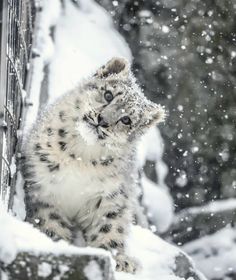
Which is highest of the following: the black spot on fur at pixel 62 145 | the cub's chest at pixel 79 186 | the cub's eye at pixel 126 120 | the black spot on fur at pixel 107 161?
the cub's eye at pixel 126 120

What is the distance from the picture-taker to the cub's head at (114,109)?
4.70 metres

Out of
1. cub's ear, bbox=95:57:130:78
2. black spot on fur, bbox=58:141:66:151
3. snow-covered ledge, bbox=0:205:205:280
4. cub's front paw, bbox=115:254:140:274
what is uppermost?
snow-covered ledge, bbox=0:205:205:280

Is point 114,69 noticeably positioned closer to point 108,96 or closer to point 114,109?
point 108,96

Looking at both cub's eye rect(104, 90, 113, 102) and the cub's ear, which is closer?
cub's eye rect(104, 90, 113, 102)

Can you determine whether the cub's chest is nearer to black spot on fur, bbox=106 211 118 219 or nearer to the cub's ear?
black spot on fur, bbox=106 211 118 219

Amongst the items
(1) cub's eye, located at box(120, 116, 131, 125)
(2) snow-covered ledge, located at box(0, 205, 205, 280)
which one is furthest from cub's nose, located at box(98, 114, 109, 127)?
(2) snow-covered ledge, located at box(0, 205, 205, 280)

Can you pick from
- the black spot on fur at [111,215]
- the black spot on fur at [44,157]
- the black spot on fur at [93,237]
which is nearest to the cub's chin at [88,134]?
the black spot on fur at [44,157]

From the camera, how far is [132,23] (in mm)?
8945

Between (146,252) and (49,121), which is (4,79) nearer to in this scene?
(49,121)

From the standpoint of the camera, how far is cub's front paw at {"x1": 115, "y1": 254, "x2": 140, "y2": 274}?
4686mm

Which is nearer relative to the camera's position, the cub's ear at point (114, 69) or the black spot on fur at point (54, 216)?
the black spot on fur at point (54, 216)

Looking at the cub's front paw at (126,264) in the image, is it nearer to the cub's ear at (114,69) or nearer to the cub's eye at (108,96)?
the cub's eye at (108,96)

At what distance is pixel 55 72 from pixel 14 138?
2.26 metres

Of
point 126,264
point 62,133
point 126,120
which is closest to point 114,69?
point 126,120
